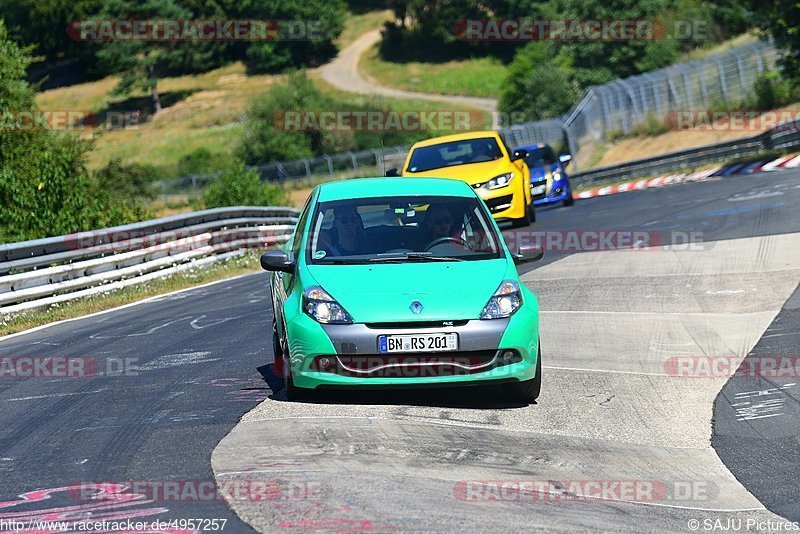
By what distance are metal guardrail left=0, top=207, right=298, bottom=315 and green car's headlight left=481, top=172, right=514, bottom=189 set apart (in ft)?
17.9

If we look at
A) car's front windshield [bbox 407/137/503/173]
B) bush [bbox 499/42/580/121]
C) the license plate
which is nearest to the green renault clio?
the license plate

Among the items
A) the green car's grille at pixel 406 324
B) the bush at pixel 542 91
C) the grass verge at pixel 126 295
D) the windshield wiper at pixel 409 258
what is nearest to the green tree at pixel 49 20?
the bush at pixel 542 91

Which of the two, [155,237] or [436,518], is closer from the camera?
[436,518]

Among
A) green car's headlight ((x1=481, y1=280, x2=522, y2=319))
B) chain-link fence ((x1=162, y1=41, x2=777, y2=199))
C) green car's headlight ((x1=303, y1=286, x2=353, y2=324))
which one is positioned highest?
green car's headlight ((x1=303, y1=286, x2=353, y2=324))

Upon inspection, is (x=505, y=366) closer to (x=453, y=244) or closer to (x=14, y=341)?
(x=453, y=244)

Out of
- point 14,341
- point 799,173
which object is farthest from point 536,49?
point 14,341

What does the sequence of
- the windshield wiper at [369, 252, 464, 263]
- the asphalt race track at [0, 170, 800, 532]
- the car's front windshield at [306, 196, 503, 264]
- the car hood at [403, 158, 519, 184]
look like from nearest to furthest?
the asphalt race track at [0, 170, 800, 532]
the windshield wiper at [369, 252, 464, 263]
the car's front windshield at [306, 196, 503, 264]
the car hood at [403, 158, 519, 184]

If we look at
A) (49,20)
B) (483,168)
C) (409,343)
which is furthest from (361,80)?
(409,343)

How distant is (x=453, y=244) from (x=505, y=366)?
1261 mm

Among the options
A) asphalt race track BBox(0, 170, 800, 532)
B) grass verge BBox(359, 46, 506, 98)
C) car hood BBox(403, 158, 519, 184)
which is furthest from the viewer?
grass verge BBox(359, 46, 506, 98)

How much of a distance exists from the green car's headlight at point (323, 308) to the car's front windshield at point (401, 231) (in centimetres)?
54

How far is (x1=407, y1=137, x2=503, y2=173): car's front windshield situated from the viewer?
21172 millimetres

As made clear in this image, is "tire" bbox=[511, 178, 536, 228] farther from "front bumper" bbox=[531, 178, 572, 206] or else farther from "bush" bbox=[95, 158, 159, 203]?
"bush" bbox=[95, 158, 159, 203]

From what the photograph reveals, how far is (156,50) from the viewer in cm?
10544
